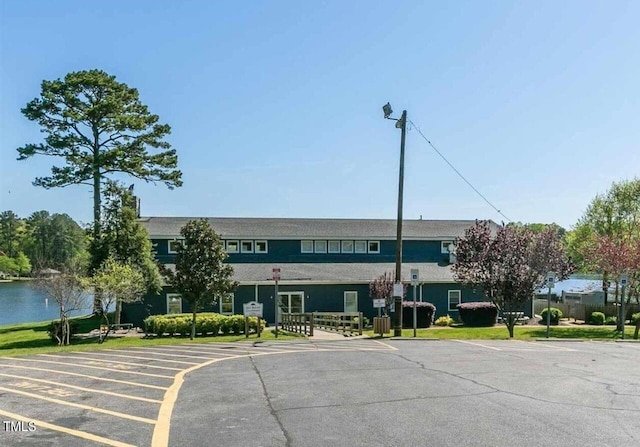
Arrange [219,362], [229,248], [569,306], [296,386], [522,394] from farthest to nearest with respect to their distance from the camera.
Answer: [569,306] → [229,248] → [219,362] → [296,386] → [522,394]

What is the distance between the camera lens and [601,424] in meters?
8.75

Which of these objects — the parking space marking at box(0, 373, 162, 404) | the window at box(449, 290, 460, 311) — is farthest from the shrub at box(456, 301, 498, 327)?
the parking space marking at box(0, 373, 162, 404)

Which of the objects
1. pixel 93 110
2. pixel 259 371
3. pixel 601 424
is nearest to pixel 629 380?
pixel 601 424

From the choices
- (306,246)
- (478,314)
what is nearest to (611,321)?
(478,314)

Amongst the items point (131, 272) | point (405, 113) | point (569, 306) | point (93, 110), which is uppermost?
point (93, 110)

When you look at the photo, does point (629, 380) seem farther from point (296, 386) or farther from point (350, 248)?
point (350, 248)

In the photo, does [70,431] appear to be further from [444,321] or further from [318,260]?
[318,260]

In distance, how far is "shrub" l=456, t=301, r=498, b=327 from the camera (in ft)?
116

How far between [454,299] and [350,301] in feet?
21.6

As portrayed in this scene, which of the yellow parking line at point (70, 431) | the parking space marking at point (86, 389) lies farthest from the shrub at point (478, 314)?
the yellow parking line at point (70, 431)

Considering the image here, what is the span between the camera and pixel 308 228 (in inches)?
1609

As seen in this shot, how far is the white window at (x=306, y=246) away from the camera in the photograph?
3922 cm

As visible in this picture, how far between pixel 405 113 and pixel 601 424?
1845 cm

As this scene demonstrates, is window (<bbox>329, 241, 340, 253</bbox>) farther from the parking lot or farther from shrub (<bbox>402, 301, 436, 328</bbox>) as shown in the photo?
the parking lot
